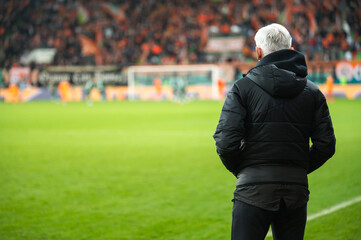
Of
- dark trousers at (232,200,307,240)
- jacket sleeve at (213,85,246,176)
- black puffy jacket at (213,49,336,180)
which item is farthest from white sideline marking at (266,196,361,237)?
jacket sleeve at (213,85,246,176)

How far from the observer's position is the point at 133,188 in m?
6.80

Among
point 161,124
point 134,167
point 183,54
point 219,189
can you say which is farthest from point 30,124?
point 183,54

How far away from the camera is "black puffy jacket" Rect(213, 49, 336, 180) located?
2504mm

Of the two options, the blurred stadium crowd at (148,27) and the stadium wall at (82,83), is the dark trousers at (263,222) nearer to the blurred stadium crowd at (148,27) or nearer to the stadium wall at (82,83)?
the stadium wall at (82,83)

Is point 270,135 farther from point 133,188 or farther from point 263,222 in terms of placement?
point 133,188

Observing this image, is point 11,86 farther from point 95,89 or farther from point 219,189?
point 219,189

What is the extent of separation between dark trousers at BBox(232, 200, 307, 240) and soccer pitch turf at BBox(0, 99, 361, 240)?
6.83 ft

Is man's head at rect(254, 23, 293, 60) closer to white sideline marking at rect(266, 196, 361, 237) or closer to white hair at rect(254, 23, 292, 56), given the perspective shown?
white hair at rect(254, 23, 292, 56)

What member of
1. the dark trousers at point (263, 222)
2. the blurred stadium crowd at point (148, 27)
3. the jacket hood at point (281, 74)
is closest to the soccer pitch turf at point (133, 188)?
the dark trousers at point (263, 222)

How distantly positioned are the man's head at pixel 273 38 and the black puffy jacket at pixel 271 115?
0.16 ft

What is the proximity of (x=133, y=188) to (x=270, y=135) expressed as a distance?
4457 millimetres

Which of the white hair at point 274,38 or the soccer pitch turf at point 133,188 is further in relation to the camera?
the soccer pitch turf at point 133,188

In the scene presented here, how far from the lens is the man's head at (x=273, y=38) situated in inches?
101

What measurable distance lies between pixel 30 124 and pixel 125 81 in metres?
14.4
